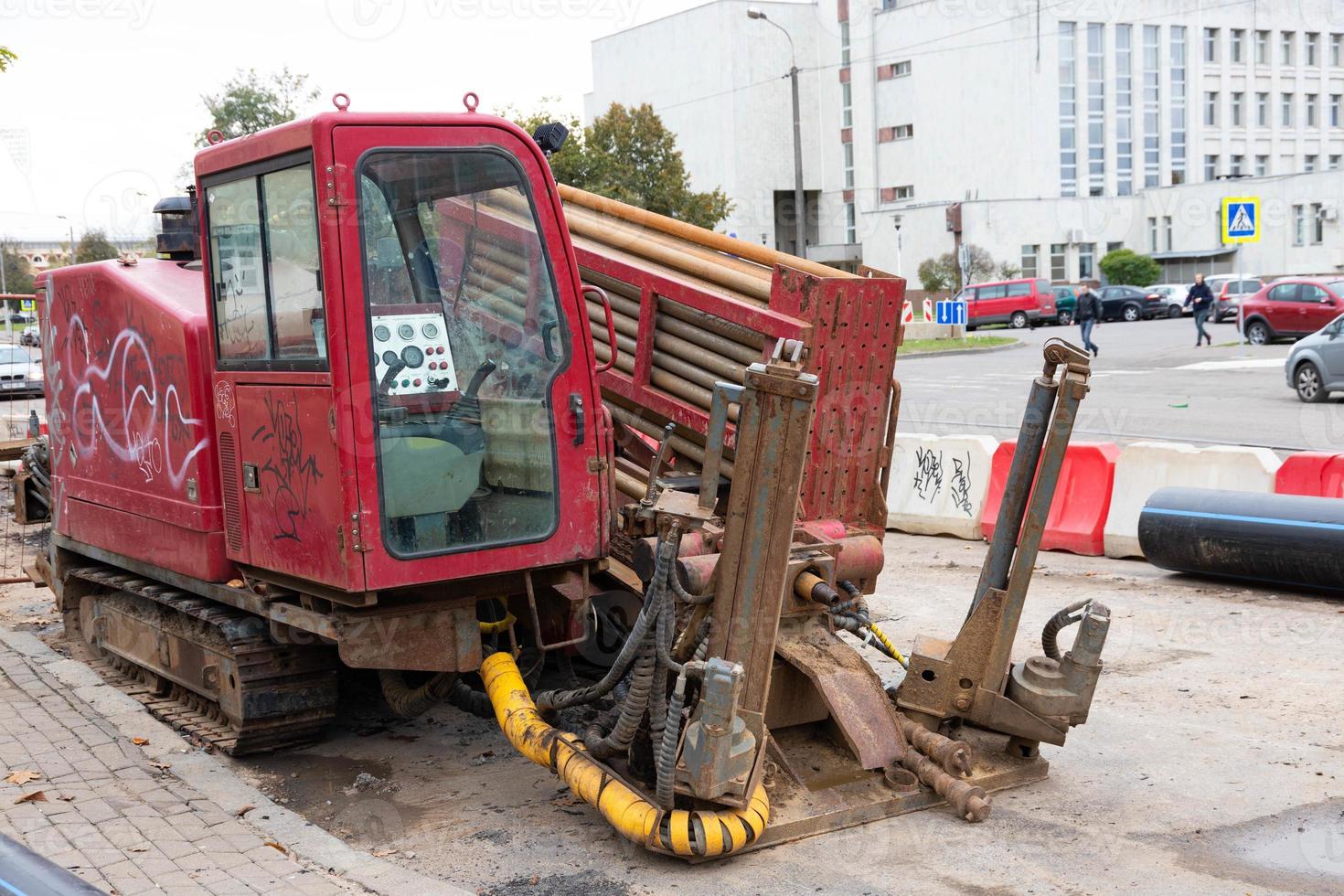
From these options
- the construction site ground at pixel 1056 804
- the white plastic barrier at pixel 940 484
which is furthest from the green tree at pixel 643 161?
the construction site ground at pixel 1056 804

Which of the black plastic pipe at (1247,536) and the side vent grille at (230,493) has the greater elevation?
the side vent grille at (230,493)

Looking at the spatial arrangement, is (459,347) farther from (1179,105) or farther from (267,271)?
(1179,105)

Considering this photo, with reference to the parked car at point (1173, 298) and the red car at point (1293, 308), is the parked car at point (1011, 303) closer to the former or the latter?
the parked car at point (1173, 298)

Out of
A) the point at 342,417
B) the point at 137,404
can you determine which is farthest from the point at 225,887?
the point at 137,404

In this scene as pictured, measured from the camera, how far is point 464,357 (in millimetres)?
5352

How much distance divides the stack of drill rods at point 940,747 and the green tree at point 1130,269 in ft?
186

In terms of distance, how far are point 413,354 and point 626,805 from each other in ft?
6.51

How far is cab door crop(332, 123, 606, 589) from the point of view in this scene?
514 centimetres

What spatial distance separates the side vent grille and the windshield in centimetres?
117

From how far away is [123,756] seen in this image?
6289 mm

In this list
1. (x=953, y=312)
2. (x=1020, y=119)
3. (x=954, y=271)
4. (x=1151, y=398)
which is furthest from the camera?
(x=1020, y=119)

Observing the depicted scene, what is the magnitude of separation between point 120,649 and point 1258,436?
43.7 feet

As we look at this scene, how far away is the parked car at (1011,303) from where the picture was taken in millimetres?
46281

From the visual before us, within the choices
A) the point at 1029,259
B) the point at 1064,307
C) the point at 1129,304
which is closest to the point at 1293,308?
the point at 1129,304
